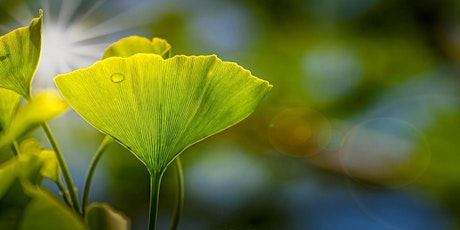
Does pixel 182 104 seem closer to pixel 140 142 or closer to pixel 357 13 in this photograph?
pixel 140 142

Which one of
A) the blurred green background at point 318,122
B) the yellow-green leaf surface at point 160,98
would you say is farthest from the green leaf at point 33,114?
the blurred green background at point 318,122

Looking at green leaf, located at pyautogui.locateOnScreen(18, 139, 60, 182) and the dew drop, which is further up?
the dew drop

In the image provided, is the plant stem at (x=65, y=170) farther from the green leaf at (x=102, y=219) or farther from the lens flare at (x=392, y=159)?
the lens flare at (x=392, y=159)

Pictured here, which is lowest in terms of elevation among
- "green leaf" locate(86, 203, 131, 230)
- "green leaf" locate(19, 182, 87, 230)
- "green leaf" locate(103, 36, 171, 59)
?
"green leaf" locate(19, 182, 87, 230)

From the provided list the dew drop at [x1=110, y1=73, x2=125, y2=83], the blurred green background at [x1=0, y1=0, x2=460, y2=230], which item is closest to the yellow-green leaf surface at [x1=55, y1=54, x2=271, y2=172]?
the dew drop at [x1=110, y1=73, x2=125, y2=83]

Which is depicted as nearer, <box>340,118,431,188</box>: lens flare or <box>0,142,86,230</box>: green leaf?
<box>0,142,86,230</box>: green leaf

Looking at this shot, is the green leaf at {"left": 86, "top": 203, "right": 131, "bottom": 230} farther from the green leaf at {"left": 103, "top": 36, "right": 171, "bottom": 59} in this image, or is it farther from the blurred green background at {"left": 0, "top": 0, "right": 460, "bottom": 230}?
the blurred green background at {"left": 0, "top": 0, "right": 460, "bottom": 230}
